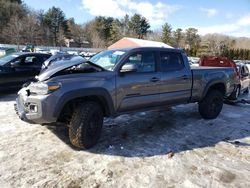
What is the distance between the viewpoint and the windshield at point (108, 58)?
500 centimetres

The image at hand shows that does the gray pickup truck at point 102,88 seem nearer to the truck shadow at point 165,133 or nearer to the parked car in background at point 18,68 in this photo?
the truck shadow at point 165,133

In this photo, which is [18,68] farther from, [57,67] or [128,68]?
[128,68]

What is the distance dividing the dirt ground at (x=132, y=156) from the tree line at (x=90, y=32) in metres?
48.7

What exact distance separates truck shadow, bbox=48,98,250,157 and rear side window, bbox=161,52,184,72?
1.38 m

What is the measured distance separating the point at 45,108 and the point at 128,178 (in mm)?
1664

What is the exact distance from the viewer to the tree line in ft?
180

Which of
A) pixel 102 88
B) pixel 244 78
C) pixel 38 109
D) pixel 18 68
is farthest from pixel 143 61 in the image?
pixel 244 78

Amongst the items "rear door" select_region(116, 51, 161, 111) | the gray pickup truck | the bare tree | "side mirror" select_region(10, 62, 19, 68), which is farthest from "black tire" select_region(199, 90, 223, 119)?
the bare tree

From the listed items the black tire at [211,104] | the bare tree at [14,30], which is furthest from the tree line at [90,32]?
the black tire at [211,104]

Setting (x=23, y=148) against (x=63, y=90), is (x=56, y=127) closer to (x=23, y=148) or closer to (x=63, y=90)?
(x=23, y=148)

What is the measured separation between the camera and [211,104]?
22.7 ft

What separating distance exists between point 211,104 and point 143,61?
8.68 ft

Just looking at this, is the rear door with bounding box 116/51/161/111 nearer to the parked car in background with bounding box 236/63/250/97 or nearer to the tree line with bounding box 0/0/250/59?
the parked car in background with bounding box 236/63/250/97

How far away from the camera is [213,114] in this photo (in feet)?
23.0
